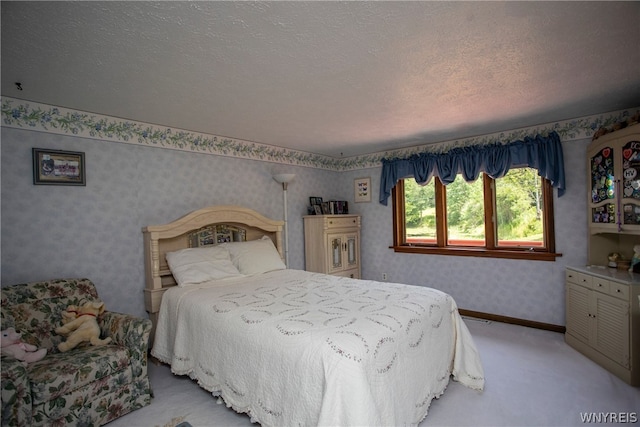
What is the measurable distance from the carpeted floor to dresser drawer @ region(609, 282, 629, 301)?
623mm

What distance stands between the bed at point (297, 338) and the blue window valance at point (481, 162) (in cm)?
204

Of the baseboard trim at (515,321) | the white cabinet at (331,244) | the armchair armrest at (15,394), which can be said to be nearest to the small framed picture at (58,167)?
the armchair armrest at (15,394)

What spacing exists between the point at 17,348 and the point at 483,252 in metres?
4.36

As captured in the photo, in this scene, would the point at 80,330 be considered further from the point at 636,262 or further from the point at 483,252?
the point at 636,262

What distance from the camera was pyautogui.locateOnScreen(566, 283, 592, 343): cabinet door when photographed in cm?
285

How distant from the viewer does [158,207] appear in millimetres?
3201

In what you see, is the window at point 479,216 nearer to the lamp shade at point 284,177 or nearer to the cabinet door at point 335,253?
the cabinet door at point 335,253

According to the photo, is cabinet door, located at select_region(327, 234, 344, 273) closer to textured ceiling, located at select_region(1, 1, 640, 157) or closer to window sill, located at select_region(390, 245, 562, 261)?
window sill, located at select_region(390, 245, 562, 261)

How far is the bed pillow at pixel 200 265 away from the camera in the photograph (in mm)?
2939

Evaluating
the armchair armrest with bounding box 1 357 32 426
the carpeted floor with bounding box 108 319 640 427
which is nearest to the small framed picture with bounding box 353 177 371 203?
the carpeted floor with bounding box 108 319 640 427

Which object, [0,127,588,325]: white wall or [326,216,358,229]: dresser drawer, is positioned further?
[326,216,358,229]: dresser drawer

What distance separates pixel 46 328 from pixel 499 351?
371 centimetres

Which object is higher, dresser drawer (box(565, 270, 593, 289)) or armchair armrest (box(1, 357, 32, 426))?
dresser drawer (box(565, 270, 593, 289))

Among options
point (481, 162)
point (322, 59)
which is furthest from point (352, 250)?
point (322, 59)
